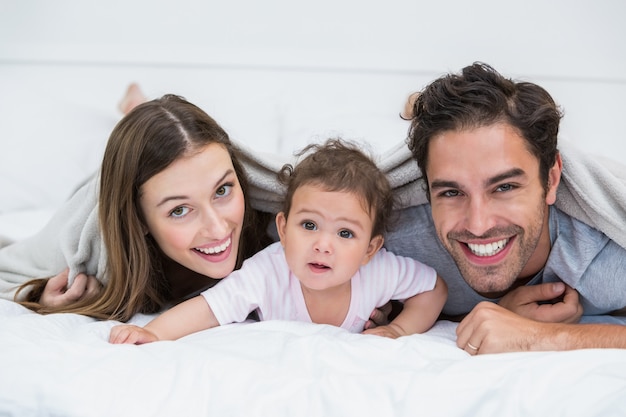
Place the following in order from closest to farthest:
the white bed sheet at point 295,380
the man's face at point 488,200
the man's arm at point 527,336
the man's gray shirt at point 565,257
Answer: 1. the white bed sheet at point 295,380
2. the man's arm at point 527,336
3. the man's face at point 488,200
4. the man's gray shirt at point 565,257

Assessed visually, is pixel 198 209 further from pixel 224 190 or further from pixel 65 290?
pixel 65 290

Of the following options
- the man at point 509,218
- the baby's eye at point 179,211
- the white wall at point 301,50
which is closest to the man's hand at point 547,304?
the man at point 509,218

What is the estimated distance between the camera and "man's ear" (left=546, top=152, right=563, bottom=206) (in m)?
1.44

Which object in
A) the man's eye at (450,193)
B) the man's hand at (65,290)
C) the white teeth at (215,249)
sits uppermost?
the man's eye at (450,193)

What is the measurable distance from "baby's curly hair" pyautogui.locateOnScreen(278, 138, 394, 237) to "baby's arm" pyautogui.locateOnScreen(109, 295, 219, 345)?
0.90 ft

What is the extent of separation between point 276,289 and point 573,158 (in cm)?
70

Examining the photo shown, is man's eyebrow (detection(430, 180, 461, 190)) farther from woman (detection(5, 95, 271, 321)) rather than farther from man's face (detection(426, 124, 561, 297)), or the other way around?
woman (detection(5, 95, 271, 321))

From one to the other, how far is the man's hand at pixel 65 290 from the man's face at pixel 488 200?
82 cm

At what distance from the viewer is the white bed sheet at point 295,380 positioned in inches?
39.0

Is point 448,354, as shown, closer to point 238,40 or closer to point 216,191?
point 216,191

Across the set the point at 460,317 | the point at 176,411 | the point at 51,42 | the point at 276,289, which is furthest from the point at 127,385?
the point at 51,42

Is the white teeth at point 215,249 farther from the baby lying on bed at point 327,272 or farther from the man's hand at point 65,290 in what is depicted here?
the man's hand at point 65,290

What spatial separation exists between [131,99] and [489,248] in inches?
66.4

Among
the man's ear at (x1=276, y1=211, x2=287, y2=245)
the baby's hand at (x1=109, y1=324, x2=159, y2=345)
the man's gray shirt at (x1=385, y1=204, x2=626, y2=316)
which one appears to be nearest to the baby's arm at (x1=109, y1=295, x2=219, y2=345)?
the baby's hand at (x1=109, y1=324, x2=159, y2=345)
